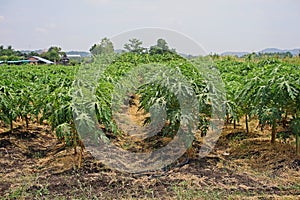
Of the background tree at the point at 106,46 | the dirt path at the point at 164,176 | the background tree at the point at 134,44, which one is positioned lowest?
the dirt path at the point at 164,176

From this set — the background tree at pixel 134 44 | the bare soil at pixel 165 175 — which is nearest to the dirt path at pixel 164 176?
the bare soil at pixel 165 175

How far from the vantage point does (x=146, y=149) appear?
6160 mm

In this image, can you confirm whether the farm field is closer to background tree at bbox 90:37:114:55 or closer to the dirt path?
the dirt path

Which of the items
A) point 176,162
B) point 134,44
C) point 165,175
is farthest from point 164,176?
point 134,44

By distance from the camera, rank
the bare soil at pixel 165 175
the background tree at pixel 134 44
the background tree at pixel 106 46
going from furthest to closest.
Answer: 1. the background tree at pixel 106 46
2. the background tree at pixel 134 44
3. the bare soil at pixel 165 175

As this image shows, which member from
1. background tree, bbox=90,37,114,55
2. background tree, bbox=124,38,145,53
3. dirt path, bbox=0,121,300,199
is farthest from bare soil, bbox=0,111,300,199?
background tree, bbox=90,37,114,55

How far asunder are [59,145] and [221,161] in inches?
129

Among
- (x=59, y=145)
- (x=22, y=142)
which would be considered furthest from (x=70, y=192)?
(x=22, y=142)

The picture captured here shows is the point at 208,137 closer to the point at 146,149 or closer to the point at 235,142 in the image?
the point at 235,142

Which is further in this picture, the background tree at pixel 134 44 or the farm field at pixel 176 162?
the background tree at pixel 134 44

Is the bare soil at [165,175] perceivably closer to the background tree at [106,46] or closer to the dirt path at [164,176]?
the dirt path at [164,176]

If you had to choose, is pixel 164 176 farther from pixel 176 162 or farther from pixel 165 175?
pixel 176 162

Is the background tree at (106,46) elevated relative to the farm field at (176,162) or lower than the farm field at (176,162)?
elevated

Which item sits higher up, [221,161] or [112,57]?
[112,57]
